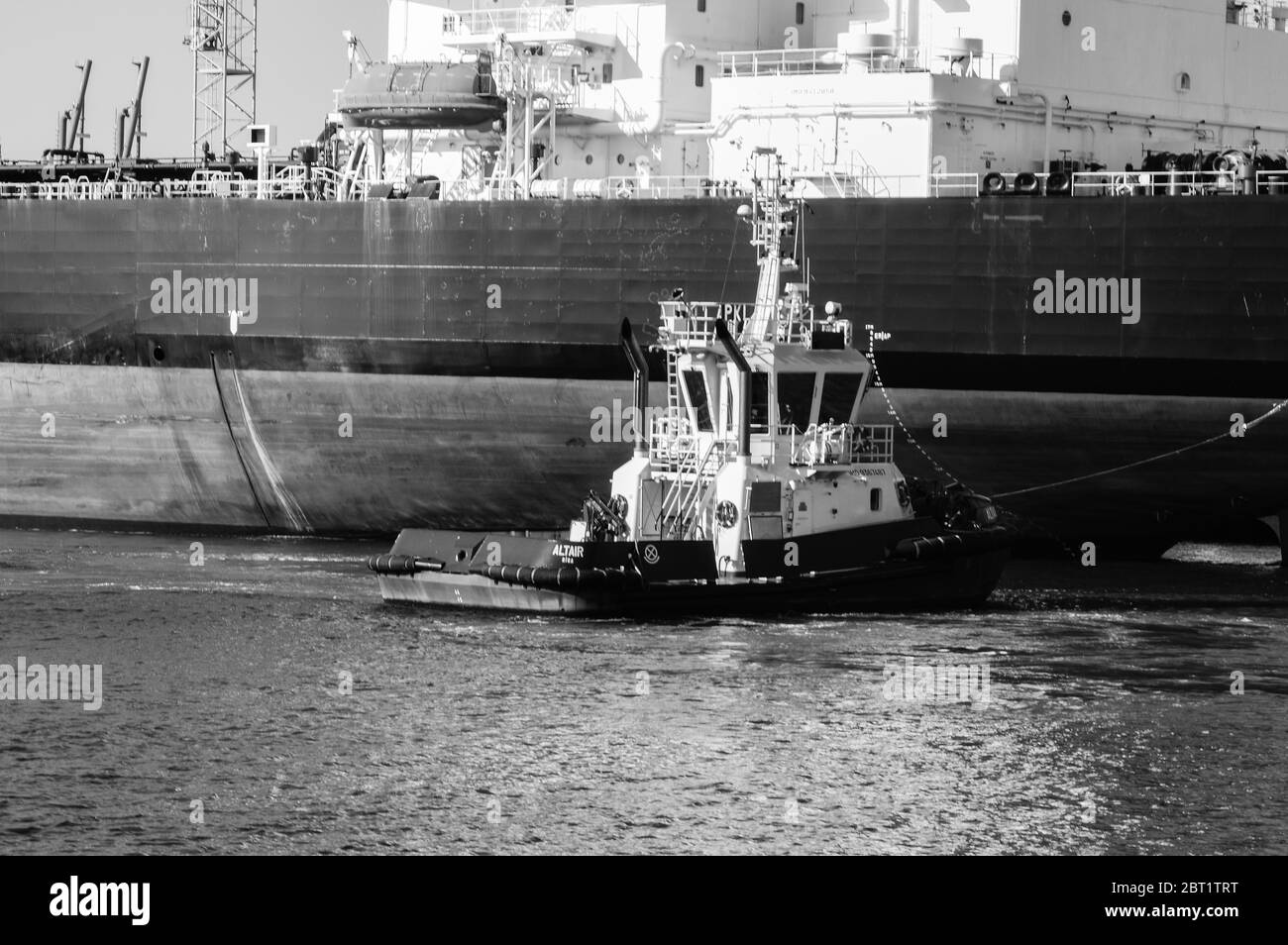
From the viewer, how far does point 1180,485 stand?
2645 centimetres

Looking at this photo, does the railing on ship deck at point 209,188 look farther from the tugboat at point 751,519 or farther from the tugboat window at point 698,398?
the tugboat at point 751,519

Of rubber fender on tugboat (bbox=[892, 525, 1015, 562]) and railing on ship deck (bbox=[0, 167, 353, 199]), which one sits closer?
Answer: rubber fender on tugboat (bbox=[892, 525, 1015, 562])

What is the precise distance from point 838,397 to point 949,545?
7.64 feet

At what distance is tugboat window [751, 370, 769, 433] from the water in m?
2.65

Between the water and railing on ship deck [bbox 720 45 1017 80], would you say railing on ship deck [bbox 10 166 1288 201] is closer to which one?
railing on ship deck [bbox 720 45 1017 80]

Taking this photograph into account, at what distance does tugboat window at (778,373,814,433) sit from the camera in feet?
78.1

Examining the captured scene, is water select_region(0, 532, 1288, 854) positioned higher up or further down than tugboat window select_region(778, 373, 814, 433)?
further down

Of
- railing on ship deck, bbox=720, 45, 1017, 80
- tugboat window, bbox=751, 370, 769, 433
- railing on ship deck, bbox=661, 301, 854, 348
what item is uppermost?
railing on ship deck, bbox=720, 45, 1017, 80

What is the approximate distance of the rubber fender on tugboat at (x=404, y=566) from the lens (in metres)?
23.2

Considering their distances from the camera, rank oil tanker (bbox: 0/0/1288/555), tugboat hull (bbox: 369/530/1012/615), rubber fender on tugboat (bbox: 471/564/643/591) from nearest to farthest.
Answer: rubber fender on tugboat (bbox: 471/564/643/591) < tugboat hull (bbox: 369/530/1012/615) < oil tanker (bbox: 0/0/1288/555)

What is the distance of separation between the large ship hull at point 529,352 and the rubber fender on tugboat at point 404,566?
5625 mm

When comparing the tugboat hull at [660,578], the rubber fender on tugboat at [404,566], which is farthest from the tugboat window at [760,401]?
the rubber fender on tugboat at [404,566]

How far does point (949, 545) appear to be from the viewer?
23.4 metres

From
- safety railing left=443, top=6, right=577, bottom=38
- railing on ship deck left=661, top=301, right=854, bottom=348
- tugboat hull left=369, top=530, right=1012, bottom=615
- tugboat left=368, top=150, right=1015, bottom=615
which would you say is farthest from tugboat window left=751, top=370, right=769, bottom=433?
safety railing left=443, top=6, right=577, bottom=38
